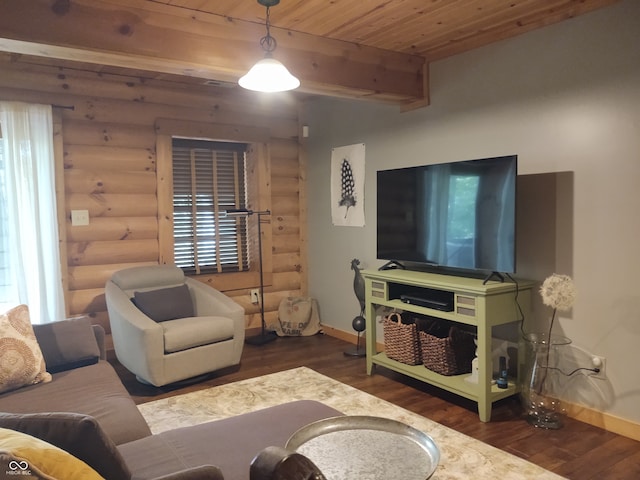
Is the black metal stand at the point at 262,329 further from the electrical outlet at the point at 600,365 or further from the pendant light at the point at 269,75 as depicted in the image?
the electrical outlet at the point at 600,365

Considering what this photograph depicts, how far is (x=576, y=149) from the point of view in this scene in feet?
10.1

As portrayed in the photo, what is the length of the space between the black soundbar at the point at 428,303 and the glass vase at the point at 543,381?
0.51 m

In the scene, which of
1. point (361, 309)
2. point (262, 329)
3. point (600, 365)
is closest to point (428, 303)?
point (600, 365)

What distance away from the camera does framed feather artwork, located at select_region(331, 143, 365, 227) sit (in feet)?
15.8

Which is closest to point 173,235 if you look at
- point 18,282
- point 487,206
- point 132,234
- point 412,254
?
point 132,234

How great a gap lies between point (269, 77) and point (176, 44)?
711 mm

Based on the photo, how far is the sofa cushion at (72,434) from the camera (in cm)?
127

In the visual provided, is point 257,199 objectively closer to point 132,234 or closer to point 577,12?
point 132,234

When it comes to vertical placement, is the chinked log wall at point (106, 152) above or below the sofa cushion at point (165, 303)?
above

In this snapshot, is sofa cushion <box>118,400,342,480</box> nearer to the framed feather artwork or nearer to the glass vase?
the glass vase

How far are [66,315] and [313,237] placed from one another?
8.20ft

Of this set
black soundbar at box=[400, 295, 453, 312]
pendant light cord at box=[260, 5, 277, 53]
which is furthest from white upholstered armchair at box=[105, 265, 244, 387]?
pendant light cord at box=[260, 5, 277, 53]

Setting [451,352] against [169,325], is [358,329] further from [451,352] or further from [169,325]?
[169,325]

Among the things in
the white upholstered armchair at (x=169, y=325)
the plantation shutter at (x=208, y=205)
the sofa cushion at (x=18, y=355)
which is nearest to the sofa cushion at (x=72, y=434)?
the sofa cushion at (x=18, y=355)
